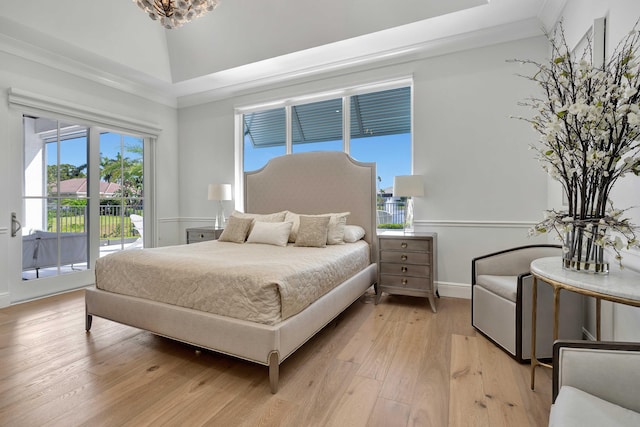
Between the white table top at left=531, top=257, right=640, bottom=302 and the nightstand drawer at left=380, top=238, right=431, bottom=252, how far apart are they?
1.36m

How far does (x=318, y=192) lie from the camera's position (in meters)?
3.90

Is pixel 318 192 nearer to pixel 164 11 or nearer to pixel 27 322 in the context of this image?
pixel 164 11

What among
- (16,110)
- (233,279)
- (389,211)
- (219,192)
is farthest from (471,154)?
(16,110)

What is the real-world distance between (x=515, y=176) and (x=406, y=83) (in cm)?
163

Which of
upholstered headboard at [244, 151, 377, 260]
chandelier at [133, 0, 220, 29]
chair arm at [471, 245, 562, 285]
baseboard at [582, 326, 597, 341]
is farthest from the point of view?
upholstered headboard at [244, 151, 377, 260]

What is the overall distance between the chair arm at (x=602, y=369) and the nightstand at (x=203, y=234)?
12.7 ft

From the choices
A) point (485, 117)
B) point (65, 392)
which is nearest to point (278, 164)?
point (485, 117)

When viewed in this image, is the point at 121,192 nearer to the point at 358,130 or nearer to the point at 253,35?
the point at 253,35

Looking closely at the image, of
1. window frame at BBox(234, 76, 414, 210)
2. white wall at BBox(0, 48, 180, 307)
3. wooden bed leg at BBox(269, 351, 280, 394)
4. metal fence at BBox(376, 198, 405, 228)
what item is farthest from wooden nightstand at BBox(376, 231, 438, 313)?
white wall at BBox(0, 48, 180, 307)

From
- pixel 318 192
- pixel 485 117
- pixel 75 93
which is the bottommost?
pixel 318 192

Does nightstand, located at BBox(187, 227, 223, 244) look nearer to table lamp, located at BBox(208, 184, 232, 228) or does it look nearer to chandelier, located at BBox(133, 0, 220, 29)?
table lamp, located at BBox(208, 184, 232, 228)

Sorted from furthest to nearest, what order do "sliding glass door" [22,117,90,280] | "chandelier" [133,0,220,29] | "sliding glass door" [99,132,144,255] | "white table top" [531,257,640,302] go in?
"sliding glass door" [99,132,144,255] → "sliding glass door" [22,117,90,280] → "chandelier" [133,0,220,29] → "white table top" [531,257,640,302]

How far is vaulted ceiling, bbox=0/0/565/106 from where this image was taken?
116 inches

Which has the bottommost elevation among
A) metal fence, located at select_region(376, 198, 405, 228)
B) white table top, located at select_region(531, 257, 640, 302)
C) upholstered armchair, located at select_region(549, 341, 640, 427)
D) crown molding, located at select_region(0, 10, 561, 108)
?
upholstered armchair, located at select_region(549, 341, 640, 427)
